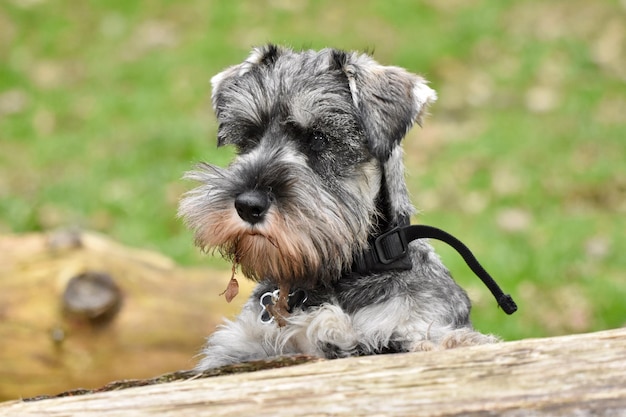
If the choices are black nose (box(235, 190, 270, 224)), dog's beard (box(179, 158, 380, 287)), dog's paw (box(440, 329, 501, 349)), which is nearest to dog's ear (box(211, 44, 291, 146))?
dog's beard (box(179, 158, 380, 287))

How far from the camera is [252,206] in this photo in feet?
13.6

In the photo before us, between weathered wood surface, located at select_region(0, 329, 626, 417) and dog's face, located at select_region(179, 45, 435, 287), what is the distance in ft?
2.82

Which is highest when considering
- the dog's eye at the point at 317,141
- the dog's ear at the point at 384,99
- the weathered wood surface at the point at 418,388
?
the dog's ear at the point at 384,99

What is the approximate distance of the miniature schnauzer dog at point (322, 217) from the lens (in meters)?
4.19

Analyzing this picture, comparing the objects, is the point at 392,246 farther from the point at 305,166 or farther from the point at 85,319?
the point at 85,319

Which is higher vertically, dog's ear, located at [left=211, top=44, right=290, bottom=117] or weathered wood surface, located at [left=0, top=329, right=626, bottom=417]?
dog's ear, located at [left=211, top=44, right=290, bottom=117]

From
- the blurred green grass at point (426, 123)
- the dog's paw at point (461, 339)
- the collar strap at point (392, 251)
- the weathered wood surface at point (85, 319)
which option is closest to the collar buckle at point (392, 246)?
the collar strap at point (392, 251)

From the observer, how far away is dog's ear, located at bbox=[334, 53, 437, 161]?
14.9ft

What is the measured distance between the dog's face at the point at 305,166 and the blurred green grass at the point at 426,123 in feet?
12.9

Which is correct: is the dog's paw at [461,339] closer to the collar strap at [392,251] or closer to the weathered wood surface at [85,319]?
the collar strap at [392,251]

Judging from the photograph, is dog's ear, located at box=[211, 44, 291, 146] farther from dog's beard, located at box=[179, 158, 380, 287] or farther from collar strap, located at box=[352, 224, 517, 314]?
collar strap, located at box=[352, 224, 517, 314]

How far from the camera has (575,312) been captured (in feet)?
28.3

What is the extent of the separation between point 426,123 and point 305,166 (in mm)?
8714

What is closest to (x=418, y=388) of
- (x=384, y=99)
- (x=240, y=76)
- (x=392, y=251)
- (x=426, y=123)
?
(x=392, y=251)
